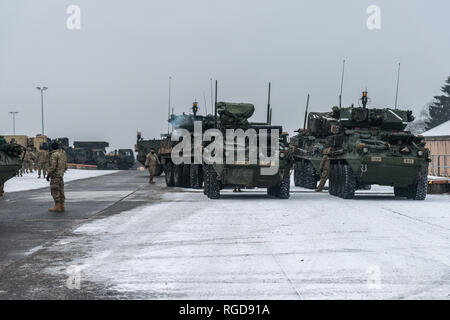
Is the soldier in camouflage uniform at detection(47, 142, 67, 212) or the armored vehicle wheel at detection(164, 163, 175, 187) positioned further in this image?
the armored vehicle wheel at detection(164, 163, 175, 187)

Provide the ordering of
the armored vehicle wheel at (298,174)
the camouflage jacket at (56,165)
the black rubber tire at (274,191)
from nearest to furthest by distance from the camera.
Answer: the camouflage jacket at (56,165) → the black rubber tire at (274,191) → the armored vehicle wheel at (298,174)

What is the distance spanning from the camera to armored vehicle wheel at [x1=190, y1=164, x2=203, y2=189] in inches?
823

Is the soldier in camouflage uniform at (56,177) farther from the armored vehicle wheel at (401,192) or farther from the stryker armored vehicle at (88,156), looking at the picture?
the stryker armored vehicle at (88,156)

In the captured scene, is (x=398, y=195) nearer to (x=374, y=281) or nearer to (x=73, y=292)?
(x=374, y=281)

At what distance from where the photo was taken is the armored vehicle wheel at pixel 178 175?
23.2 metres

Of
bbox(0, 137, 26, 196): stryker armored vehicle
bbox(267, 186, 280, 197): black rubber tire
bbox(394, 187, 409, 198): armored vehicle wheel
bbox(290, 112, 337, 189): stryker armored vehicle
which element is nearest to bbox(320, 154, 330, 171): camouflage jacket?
bbox(290, 112, 337, 189): stryker armored vehicle

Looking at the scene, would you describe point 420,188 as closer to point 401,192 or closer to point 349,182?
point 401,192

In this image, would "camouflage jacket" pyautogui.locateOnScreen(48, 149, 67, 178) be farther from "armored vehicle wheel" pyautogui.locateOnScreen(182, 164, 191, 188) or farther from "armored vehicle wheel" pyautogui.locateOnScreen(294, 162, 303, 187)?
"armored vehicle wheel" pyautogui.locateOnScreen(294, 162, 303, 187)

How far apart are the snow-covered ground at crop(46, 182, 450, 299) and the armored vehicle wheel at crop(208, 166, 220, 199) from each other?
3426 millimetres

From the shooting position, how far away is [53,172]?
1399 centimetres

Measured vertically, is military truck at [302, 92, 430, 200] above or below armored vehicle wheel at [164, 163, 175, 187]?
above

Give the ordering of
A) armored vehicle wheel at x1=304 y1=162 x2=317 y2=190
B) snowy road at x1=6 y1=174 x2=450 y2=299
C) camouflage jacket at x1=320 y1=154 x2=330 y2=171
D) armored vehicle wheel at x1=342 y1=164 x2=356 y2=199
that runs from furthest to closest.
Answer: armored vehicle wheel at x1=304 y1=162 x2=317 y2=190, camouflage jacket at x1=320 y1=154 x2=330 y2=171, armored vehicle wheel at x1=342 y1=164 x2=356 y2=199, snowy road at x1=6 y1=174 x2=450 y2=299

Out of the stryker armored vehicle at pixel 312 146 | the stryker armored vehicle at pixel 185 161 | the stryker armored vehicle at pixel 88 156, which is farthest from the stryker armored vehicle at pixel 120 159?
the stryker armored vehicle at pixel 312 146

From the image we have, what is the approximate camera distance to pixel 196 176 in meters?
21.2
